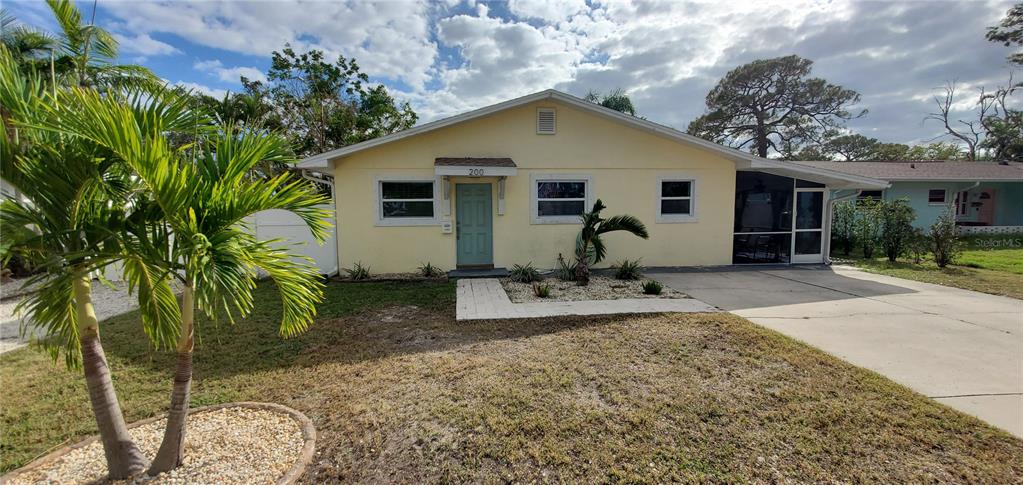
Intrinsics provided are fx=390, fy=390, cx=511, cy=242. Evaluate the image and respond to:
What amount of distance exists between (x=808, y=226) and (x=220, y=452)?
12.9 meters

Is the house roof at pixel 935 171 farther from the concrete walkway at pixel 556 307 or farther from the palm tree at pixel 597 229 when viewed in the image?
the concrete walkway at pixel 556 307

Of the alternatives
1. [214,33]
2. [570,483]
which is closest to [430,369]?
[570,483]

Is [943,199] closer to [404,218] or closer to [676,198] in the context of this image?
[676,198]

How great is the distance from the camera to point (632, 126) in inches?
376

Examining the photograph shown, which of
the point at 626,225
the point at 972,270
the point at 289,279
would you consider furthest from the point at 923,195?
the point at 289,279

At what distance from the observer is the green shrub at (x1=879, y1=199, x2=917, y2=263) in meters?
10.9

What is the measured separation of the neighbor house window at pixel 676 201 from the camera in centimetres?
1005

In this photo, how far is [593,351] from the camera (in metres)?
4.43

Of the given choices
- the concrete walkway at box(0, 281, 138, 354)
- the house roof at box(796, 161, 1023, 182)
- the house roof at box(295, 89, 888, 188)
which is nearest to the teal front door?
the house roof at box(295, 89, 888, 188)

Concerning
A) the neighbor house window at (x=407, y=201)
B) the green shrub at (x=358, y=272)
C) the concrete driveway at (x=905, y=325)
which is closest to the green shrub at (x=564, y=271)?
the concrete driveway at (x=905, y=325)

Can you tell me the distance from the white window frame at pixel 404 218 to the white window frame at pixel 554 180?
2.25 metres

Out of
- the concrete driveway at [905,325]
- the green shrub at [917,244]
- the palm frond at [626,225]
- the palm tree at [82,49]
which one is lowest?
the concrete driveway at [905,325]

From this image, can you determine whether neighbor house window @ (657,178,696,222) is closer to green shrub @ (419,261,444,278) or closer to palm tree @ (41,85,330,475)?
green shrub @ (419,261,444,278)

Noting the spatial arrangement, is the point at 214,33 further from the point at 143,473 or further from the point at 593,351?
the point at 593,351
